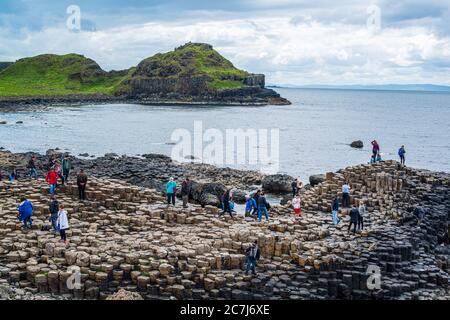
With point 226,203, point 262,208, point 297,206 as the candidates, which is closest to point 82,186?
point 226,203

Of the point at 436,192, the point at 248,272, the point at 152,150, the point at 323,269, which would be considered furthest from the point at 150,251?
the point at 152,150

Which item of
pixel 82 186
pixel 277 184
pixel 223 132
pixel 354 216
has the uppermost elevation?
pixel 82 186

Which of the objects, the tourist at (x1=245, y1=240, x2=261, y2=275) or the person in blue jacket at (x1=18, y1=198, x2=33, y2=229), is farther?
the person in blue jacket at (x1=18, y1=198, x2=33, y2=229)

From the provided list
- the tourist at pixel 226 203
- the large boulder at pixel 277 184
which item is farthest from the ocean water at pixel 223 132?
the tourist at pixel 226 203

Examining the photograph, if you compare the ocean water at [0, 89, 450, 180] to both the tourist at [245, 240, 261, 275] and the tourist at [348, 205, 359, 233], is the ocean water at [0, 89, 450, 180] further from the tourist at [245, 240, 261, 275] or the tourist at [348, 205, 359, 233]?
the tourist at [245, 240, 261, 275]

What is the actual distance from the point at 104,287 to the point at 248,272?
582 cm

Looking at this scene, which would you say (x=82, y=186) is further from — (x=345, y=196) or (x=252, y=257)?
(x=345, y=196)

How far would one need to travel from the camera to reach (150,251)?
24.3 metres

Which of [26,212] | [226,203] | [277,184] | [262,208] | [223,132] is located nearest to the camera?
[26,212]

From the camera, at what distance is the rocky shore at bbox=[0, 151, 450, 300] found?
73.8 feet

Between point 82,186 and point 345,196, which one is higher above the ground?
point 82,186

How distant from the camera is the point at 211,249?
2508 centimetres

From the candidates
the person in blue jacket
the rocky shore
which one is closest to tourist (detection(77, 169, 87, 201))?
the rocky shore
